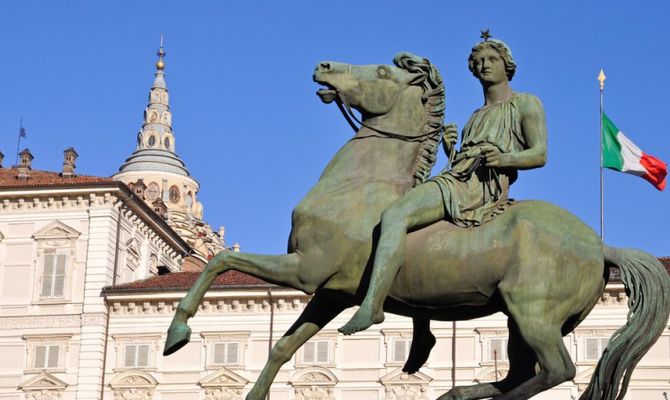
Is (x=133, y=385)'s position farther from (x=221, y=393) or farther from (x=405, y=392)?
(x=405, y=392)

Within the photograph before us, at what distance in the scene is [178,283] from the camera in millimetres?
47875

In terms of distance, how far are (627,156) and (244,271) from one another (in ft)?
100

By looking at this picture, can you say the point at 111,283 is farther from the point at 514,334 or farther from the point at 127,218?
the point at 514,334

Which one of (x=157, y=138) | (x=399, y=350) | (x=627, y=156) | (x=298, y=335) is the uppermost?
(x=157, y=138)

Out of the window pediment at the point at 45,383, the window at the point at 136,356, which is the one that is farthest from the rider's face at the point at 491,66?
the window pediment at the point at 45,383

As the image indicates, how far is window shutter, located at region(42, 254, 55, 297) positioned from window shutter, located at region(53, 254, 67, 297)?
18cm

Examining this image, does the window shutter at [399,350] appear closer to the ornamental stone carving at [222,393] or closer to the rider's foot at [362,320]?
the ornamental stone carving at [222,393]

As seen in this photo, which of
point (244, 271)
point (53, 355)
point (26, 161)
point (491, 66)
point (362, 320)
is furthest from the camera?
point (26, 161)

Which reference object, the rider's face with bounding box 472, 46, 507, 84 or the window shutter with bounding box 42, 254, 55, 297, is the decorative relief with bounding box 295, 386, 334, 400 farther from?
the rider's face with bounding box 472, 46, 507, 84

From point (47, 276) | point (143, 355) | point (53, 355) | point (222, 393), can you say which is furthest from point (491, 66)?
point (47, 276)

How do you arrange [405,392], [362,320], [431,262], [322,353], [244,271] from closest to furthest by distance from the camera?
[362,320] < [431,262] < [244,271] < [405,392] < [322,353]

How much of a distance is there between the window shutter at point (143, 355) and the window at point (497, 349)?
Answer: 39.6 feet

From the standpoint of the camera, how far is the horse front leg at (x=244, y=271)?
8.91m

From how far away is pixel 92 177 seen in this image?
51156 millimetres
